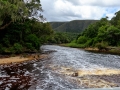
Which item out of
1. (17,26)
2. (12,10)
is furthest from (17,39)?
(12,10)

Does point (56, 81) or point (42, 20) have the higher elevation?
point (42, 20)

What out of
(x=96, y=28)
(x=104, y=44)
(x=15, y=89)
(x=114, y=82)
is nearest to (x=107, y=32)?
(x=104, y=44)

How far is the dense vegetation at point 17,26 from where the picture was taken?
32.4 m

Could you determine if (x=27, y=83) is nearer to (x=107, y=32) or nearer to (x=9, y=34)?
(x=9, y=34)

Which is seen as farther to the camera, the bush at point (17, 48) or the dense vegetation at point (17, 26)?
the bush at point (17, 48)

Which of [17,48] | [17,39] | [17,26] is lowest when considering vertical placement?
[17,48]

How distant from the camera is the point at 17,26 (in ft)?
130

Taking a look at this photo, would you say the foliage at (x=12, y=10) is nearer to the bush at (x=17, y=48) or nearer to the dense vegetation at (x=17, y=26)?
the dense vegetation at (x=17, y=26)

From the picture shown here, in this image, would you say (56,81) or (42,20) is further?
(42,20)

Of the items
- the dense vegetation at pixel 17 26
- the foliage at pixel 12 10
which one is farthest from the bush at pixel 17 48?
the foliage at pixel 12 10

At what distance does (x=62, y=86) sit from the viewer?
1423 centimetres

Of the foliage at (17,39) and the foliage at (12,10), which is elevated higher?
the foliage at (12,10)

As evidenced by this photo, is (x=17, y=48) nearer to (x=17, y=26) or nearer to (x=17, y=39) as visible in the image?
(x=17, y=39)

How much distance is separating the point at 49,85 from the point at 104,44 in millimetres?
48799
